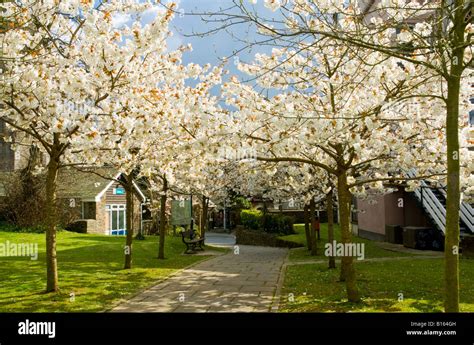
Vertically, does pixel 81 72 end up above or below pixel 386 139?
above

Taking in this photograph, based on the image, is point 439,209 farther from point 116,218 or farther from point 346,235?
point 116,218

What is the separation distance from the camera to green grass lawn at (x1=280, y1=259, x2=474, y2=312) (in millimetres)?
8625

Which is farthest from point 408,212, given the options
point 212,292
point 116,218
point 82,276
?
point 116,218

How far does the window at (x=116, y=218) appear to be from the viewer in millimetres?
35125

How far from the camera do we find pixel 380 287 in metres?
10.8

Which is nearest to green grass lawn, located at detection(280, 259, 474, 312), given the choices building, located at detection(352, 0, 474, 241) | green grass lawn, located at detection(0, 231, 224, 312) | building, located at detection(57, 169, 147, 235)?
building, located at detection(352, 0, 474, 241)

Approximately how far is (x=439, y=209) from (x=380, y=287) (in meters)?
10.1

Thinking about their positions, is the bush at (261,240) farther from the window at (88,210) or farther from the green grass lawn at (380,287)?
A: the green grass lawn at (380,287)

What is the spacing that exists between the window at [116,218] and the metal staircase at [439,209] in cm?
2280

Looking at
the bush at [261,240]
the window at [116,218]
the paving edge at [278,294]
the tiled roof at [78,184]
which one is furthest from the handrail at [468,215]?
the window at [116,218]
